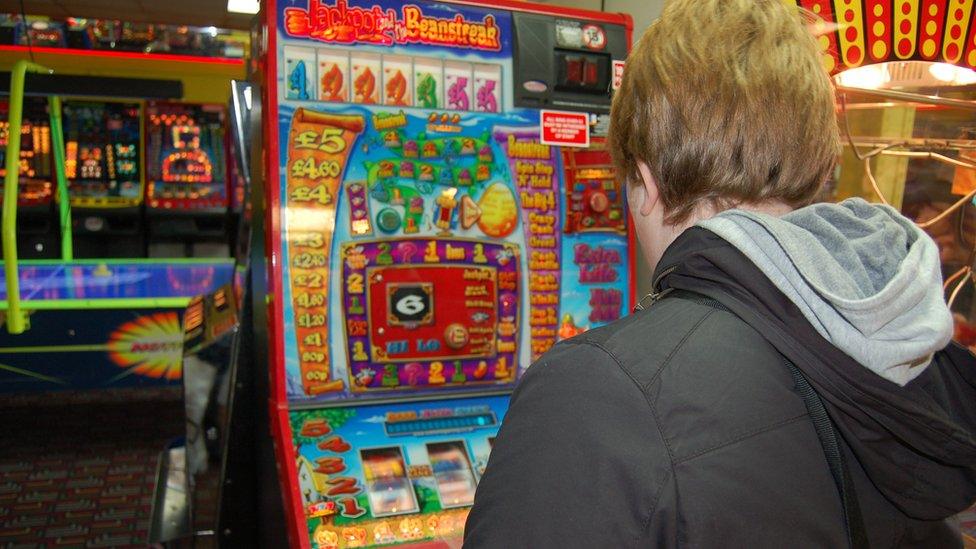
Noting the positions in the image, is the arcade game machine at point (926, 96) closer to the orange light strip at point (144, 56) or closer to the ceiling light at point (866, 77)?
the ceiling light at point (866, 77)

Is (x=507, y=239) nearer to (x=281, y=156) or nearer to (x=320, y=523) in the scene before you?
(x=281, y=156)

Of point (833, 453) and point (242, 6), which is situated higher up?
point (242, 6)

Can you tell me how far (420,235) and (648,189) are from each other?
3.31ft

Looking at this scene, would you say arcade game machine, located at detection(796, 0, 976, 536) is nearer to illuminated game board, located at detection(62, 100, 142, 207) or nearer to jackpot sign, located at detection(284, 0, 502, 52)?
jackpot sign, located at detection(284, 0, 502, 52)

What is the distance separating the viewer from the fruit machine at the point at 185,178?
558 centimetres

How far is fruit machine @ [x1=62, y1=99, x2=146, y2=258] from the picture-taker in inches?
214

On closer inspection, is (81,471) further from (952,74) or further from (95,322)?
(952,74)

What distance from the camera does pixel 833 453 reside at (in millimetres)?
693

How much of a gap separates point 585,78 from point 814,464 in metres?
1.46

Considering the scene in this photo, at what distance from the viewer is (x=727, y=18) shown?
2.70ft

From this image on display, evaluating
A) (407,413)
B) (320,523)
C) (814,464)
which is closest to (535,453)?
(814,464)

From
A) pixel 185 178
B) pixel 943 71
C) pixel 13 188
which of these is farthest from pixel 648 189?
pixel 185 178

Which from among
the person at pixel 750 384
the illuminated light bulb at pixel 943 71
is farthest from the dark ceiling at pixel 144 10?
the person at pixel 750 384

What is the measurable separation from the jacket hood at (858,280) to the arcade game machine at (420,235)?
1.09 metres
